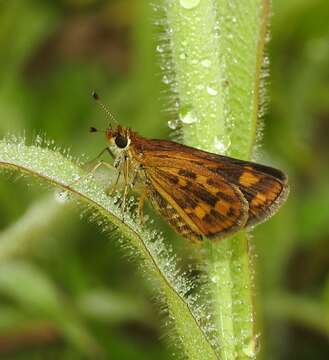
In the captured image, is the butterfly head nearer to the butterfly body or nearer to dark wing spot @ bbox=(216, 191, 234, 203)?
the butterfly body

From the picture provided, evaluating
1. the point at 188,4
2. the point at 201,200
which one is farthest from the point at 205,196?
the point at 188,4

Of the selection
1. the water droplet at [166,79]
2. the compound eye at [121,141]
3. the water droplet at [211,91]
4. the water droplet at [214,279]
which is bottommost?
the water droplet at [214,279]

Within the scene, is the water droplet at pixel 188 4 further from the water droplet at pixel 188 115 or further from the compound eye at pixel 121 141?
the compound eye at pixel 121 141

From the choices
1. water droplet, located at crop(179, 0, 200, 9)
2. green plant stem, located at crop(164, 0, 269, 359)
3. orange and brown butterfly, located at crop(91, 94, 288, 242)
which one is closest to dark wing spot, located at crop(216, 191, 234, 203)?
orange and brown butterfly, located at crop(91, 94, 288, 242)

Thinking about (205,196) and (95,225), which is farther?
(95,225)

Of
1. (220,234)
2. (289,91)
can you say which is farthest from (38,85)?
(220,234)

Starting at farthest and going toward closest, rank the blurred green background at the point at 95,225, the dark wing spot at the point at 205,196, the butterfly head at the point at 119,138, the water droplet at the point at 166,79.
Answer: the blurred green background at the point at 95,225, the butterfly head at the point at 119,138, the dark wing spot at the point at 205,196, the water droplet at the point at 166,79

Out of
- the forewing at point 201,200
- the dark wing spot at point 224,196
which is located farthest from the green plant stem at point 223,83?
the dark wing spot at point 224,196

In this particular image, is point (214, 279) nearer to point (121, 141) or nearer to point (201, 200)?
point (201, 200)
